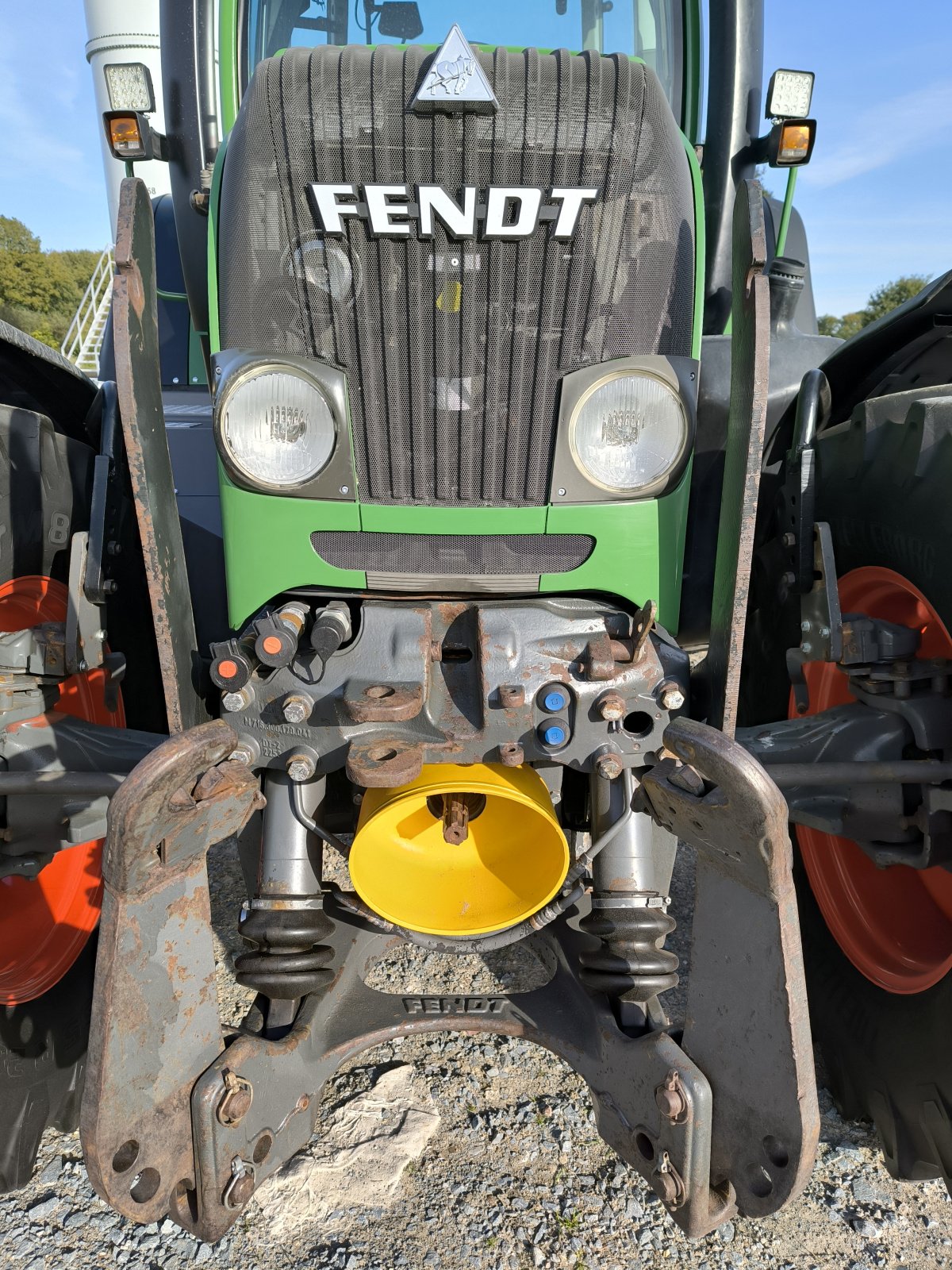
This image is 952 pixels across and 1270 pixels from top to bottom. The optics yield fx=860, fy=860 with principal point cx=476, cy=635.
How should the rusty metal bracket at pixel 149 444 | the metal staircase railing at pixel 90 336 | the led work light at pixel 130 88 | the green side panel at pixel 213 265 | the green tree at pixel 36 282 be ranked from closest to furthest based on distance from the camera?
the rusty metal bracket at pixel 149 444, the green side panel at pixel 213 265, the led work light at pixel 130 88, the metal staircase railing at pixel 90 336, the green tree at pixel 36 282

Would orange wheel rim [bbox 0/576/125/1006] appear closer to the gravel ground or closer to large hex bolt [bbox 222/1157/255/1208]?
the gravel ground

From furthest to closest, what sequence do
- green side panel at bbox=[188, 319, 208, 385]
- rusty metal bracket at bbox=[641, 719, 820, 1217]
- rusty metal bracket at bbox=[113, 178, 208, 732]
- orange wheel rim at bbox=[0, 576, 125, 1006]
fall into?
green side panel at bbox=[188, 319, 208, 385] < orange wheel rim at bbox=[0, 576, 125, 1006] < rusty metal bracket at bbox=[113, 178, 208, 732] < rusty metal bracket at bbox=[641, 719, 820, 1217]

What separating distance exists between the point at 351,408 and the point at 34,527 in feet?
2.53

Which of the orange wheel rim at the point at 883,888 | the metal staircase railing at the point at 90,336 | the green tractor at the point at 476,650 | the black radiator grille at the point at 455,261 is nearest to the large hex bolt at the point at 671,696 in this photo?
the green tractor at the point at 476,650

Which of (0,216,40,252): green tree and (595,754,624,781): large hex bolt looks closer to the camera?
(595,754,624,781): large hex bolt

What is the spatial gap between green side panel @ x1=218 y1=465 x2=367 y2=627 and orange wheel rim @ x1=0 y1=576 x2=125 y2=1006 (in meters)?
0.53

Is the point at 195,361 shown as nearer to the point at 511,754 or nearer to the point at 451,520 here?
the point at 451,520

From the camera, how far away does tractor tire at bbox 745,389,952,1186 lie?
1.61 m

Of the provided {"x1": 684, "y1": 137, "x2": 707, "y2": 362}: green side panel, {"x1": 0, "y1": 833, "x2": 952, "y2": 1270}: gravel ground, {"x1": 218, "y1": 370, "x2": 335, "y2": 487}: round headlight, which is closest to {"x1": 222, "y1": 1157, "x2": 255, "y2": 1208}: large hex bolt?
{"x1": 0, "y1": 833, "x2": 952, "y2": 1270}: gravel ground

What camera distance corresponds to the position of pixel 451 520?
5.20ft

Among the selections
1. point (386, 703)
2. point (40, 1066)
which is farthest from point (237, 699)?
point (40, 1066)

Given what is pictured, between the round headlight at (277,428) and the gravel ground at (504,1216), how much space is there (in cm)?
143

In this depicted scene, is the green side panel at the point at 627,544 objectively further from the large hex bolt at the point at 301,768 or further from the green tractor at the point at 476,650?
the large hex bolt at the point at 301,768

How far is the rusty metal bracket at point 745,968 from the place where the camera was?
127 centimetres
